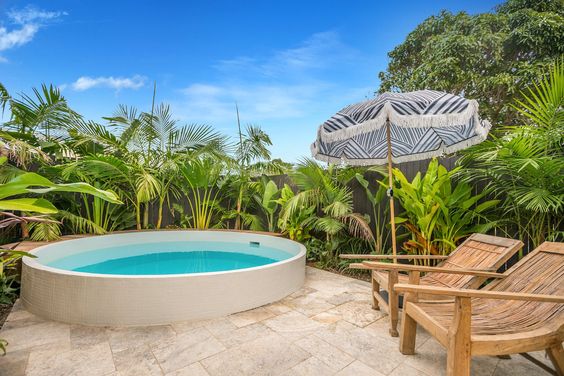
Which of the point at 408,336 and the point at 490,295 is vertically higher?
the point at 490,295

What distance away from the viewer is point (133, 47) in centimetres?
706

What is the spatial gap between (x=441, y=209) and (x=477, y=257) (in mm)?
880

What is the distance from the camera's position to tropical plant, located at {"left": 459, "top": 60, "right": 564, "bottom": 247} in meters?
2.59

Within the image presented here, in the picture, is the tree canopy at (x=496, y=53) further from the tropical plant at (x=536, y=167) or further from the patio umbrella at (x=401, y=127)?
the tropical plant at (x=536, y=167)

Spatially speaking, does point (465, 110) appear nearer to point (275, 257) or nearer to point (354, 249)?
point (354, 249)

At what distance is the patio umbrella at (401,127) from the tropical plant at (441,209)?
32cm

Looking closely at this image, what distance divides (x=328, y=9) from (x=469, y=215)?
6478 mm

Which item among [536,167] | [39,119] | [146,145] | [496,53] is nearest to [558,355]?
[536,167]

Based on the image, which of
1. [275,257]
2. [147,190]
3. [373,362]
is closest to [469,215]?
[373,362]

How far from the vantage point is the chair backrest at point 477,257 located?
2.30 meters

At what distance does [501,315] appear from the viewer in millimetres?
1889

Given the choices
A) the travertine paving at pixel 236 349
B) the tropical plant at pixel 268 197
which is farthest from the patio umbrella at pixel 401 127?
the tropical plant at pixel 268 197

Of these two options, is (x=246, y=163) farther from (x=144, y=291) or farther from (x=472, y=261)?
(x=472, y=261)

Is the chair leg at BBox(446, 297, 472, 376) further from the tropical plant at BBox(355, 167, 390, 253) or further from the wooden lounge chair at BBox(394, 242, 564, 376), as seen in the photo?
the tropical plant at BBox(355, 167, 390, 253)
